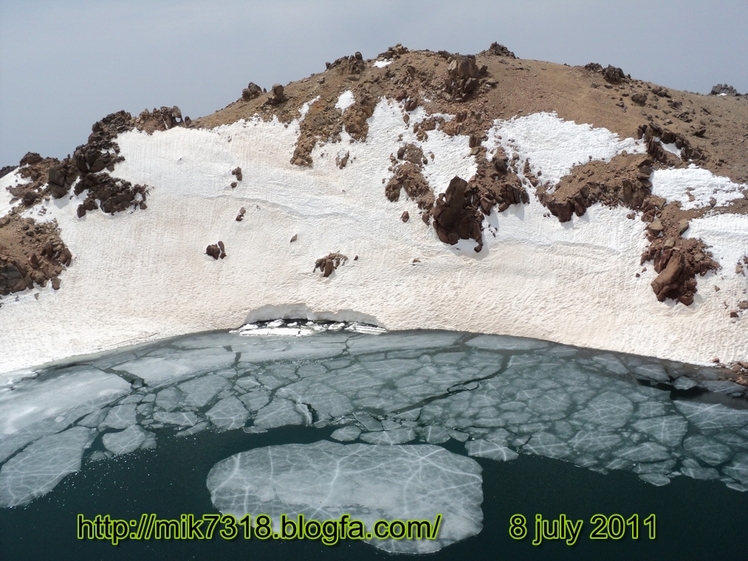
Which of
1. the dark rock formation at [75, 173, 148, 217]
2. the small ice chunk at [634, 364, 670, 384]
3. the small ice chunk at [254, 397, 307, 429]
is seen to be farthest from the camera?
the dark rock formation at [75, 173, 148, 217]

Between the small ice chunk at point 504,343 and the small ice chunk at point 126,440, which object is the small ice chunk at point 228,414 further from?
the small ice chunk at point 504,343

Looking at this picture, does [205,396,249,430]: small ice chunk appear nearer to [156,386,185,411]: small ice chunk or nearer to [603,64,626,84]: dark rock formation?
[156,386,185,411]: small ice chunk

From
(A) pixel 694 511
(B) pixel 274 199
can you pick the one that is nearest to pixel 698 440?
(A) pixel 694 511

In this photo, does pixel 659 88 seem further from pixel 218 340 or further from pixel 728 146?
pixel 218 340

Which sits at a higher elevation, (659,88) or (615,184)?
(659,88)

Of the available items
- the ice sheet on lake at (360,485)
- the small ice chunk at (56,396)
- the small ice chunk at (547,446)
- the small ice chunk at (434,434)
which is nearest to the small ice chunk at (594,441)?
the small ice chunk at (547,446)

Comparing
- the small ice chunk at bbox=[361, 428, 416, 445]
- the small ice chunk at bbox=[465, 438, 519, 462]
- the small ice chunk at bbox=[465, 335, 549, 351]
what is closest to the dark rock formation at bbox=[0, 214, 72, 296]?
the small ice chunk at bbox=[361, 428, 416, 445]
